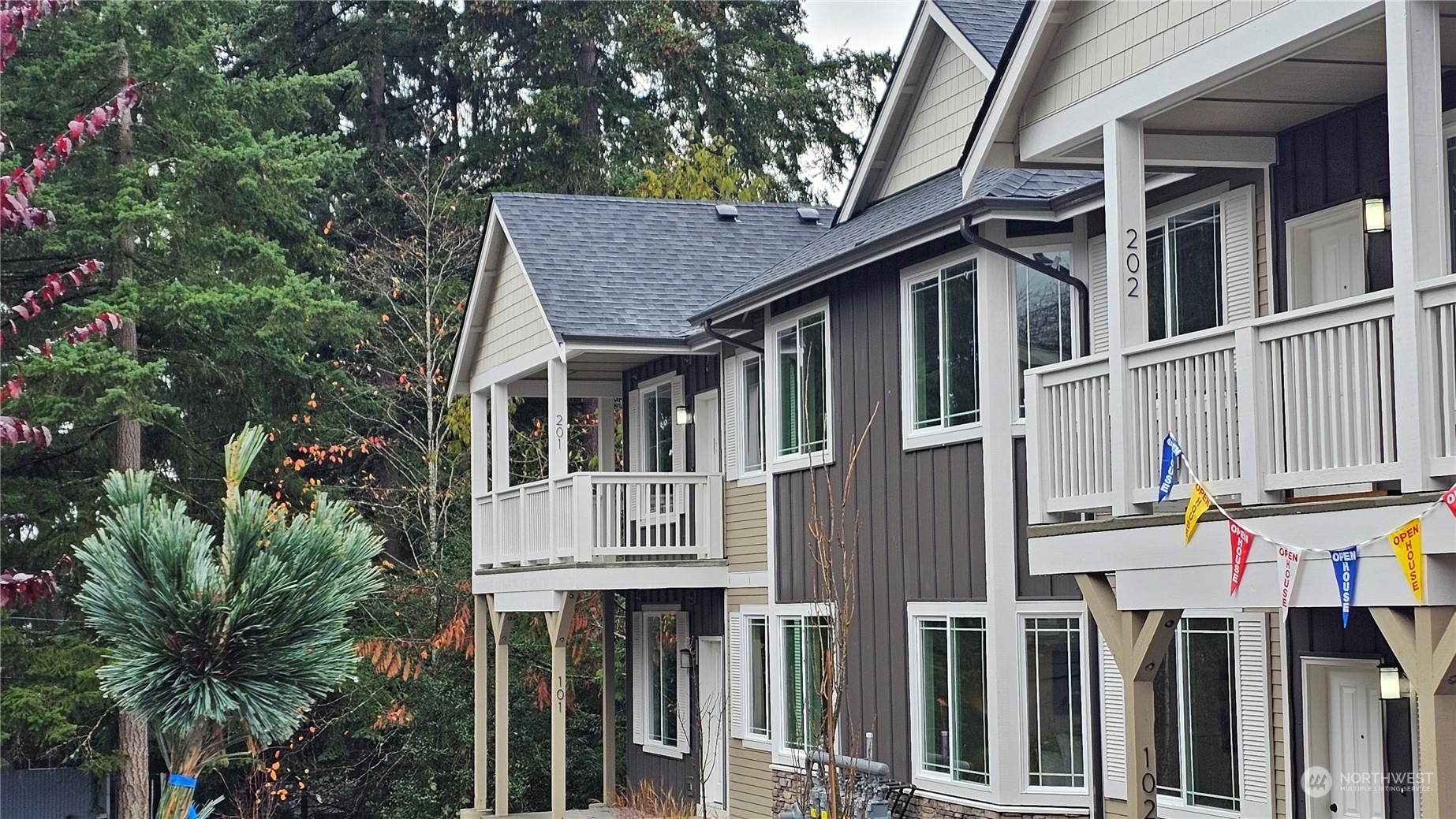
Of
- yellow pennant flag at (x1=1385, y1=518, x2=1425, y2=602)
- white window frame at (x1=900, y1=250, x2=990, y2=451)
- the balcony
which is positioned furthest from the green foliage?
white window frame at (x1=900, y1=250, x2=990, y2=451)

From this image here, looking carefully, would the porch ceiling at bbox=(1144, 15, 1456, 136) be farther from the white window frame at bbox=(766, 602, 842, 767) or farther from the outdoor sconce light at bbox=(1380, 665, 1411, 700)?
the white window frame at bbox=(766, 602, 842, 767)

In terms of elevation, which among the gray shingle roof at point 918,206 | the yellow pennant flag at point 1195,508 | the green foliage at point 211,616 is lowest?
the green foliage at point 211,616

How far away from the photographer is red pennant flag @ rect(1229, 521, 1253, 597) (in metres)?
8.24

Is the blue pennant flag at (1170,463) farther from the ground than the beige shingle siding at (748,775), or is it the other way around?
the blue pennant flag at (1170,463)

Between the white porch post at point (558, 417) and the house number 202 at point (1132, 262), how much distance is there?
426 inches

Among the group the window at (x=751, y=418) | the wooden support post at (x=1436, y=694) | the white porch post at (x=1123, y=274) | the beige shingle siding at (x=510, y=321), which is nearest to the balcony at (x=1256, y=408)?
the white porch post at (x=1123, y=274)

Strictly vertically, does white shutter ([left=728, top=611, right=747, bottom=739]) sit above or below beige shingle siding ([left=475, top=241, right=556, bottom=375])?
below

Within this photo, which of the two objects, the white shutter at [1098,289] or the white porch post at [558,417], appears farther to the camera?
the white porch post at [558,417]

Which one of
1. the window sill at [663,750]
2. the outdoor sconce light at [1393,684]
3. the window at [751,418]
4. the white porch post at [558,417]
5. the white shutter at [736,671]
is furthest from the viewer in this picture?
the window sill at [663,750]

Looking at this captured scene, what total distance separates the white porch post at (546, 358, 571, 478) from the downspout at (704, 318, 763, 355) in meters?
1.99

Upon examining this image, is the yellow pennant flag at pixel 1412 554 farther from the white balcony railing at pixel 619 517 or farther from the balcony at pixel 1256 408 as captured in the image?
the white balcony railing at pixel 619 517

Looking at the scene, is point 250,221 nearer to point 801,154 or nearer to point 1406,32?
point 801,154

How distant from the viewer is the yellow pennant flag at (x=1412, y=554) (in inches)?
277

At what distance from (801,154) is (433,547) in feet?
42.6
